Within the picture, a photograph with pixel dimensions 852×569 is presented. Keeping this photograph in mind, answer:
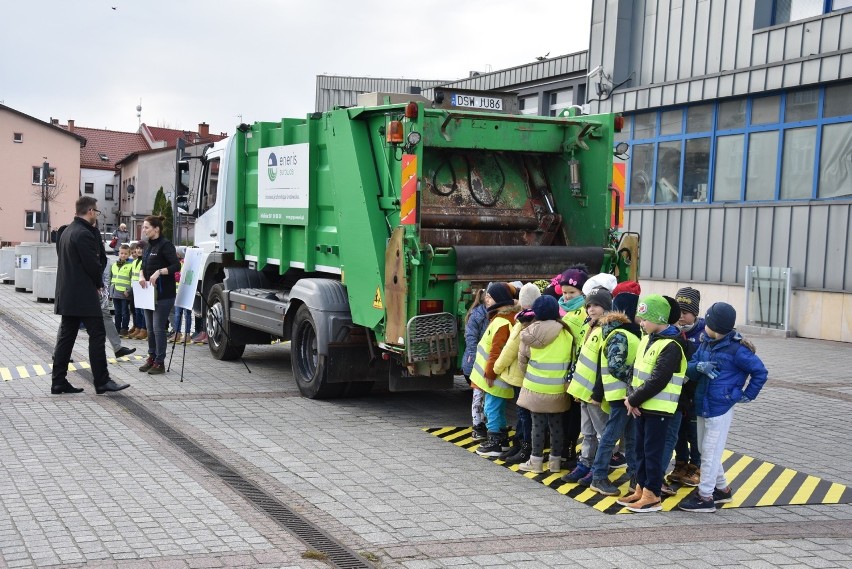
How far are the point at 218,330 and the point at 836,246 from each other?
10353 mm

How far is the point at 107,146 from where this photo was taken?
300 ft

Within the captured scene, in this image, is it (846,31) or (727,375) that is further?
(846,31)

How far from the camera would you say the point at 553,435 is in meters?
7.44

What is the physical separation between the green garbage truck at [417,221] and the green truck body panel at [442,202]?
13 mm

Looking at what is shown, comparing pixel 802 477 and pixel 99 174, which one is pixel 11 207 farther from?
pixel 802 477

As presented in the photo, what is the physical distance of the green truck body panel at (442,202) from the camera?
8805mm

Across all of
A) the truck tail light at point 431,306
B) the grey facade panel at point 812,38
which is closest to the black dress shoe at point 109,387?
the truck tail light at point 431,306

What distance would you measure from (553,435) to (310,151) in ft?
14.5

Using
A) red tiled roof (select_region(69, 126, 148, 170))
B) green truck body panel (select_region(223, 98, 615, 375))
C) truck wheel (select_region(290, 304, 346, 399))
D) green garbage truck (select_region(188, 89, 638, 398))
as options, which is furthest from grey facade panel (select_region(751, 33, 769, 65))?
red tiled roof (select_region(69, 126, 148, 170))

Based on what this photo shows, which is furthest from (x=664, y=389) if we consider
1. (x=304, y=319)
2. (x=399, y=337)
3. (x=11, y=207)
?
(x=11, y=207)

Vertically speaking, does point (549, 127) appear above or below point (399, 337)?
above

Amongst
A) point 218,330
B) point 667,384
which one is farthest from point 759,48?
point 667,384

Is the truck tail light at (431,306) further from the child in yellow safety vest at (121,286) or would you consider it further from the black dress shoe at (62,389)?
the child in yellow safety vest at (121,286)

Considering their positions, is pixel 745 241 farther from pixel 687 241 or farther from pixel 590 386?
pixel 590 386
